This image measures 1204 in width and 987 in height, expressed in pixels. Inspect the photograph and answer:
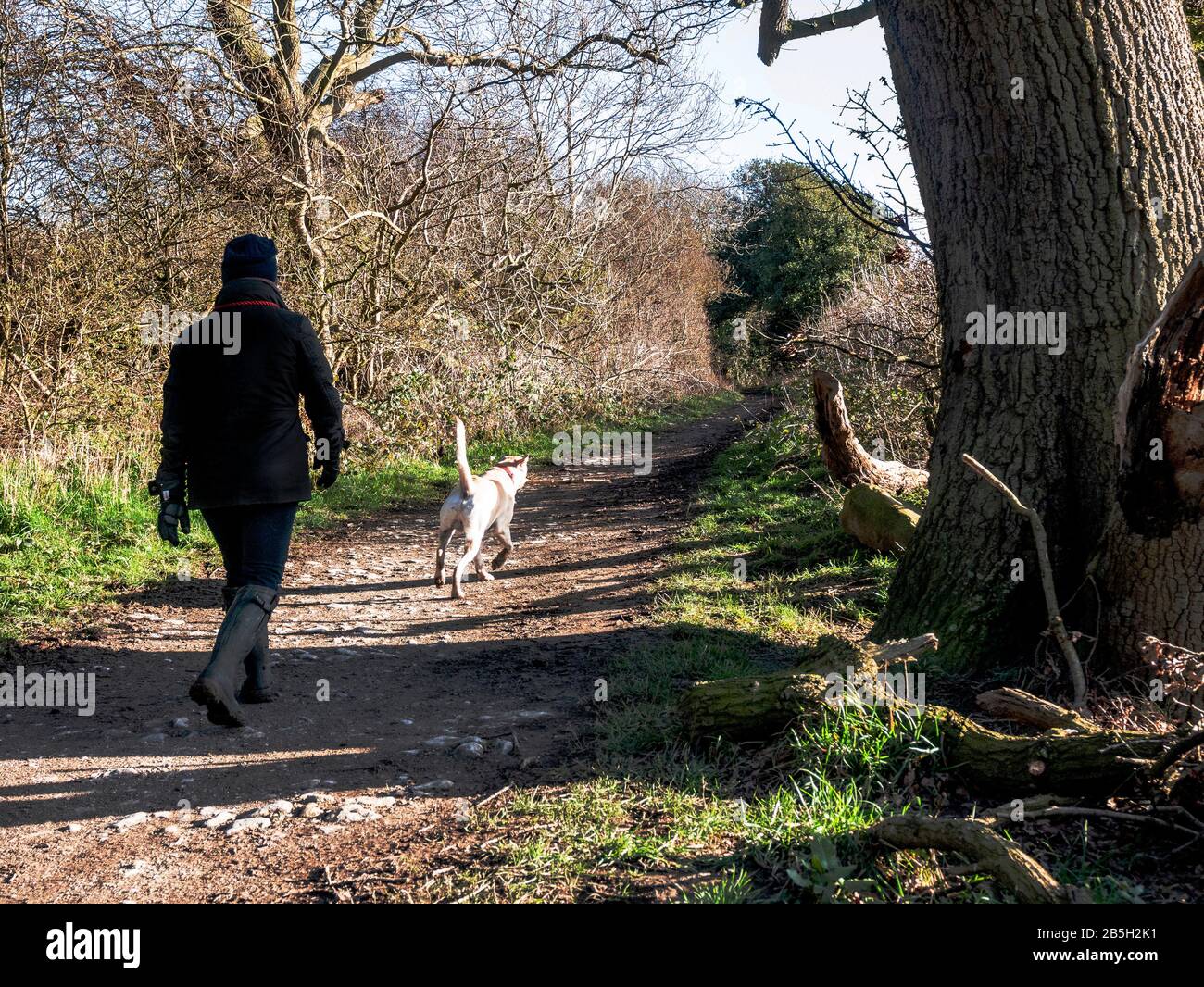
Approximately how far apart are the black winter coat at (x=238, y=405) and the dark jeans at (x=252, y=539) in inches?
4.8

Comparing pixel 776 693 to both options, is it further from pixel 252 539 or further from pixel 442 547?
pixel 442 547

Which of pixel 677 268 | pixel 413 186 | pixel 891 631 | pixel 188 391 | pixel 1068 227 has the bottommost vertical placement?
pixel 891 631

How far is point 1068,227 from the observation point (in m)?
4.68

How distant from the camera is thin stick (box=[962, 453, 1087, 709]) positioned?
13.9 ft

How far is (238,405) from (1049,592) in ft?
13.5

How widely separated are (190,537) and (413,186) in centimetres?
711

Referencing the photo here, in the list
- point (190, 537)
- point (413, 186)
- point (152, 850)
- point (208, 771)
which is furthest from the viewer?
point (413, 186)

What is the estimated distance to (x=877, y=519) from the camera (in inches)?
316

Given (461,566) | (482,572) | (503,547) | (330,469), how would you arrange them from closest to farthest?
(330,469) → (461,566) → (482,572) → (503,547)

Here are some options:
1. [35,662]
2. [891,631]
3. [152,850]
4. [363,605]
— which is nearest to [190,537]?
[363,605]

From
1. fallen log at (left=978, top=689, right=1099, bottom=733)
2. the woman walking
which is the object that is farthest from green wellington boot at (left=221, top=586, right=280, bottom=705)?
fallen log at (left=978, top=689, right=1099, bottom=733)

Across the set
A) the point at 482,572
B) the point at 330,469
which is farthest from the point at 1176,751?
the point at 482,572

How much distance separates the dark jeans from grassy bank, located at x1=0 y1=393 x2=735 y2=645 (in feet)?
7.50
